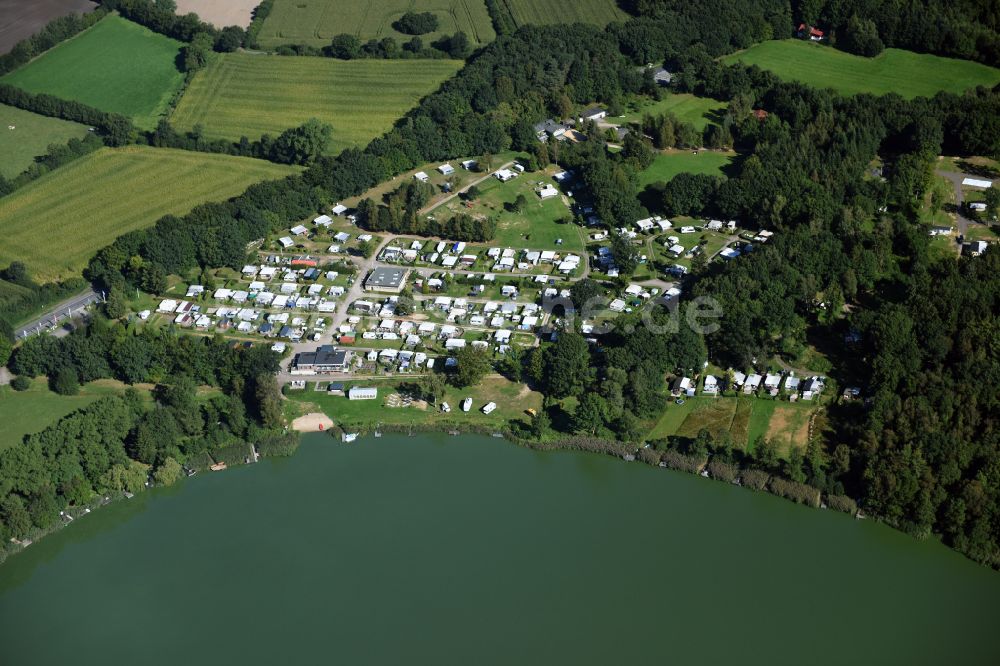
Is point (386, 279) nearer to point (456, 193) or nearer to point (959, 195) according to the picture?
point (456, 193)

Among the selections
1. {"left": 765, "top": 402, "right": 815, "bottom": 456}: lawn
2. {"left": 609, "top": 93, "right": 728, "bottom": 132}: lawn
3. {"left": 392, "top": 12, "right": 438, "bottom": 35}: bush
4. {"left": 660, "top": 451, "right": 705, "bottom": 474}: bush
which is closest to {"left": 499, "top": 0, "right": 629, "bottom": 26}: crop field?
{"left": 392, "top": 12, "right": 438, "bottom": 35}: bush

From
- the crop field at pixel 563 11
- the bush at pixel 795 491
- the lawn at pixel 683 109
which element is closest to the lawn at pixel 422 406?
the bush at pixel 795 491

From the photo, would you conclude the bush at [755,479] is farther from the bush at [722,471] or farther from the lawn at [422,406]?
the lawn at [422,406]

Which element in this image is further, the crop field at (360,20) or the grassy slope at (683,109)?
the crop field at (360,20)

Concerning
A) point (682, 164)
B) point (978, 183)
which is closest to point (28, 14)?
point (682, 164)

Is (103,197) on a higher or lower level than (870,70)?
lower

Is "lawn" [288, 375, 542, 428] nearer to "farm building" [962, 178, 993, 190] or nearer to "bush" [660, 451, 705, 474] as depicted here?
"bush" [660, 451, 705, 474]

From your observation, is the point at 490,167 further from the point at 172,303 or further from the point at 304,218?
the point at 172,303
